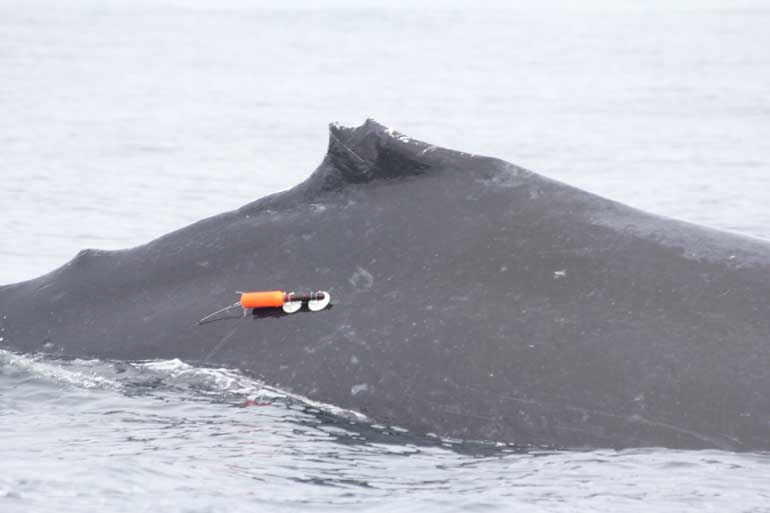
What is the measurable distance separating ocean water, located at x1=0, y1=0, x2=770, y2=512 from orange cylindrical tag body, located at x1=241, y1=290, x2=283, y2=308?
0.35 m

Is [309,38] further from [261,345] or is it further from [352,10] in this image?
[261,345]

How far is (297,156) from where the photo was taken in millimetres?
23828

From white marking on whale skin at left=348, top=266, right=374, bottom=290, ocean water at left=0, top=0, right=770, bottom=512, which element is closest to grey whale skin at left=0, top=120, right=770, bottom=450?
white marking on whale skin at left=348, top=266, right=374, bottom=290

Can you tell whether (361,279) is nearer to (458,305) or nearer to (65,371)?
(458,305)

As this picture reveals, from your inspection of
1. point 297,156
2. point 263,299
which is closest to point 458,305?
point 263,299

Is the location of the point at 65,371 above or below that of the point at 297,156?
below

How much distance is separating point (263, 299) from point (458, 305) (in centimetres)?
96

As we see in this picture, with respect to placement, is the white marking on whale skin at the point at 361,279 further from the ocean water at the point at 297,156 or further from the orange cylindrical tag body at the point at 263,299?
the ocean water at the point at 297,156

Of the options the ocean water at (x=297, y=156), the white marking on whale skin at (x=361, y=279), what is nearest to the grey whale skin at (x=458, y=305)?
the white marking on whale skin at (x=361, y=279)

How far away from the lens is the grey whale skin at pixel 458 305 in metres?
6.28

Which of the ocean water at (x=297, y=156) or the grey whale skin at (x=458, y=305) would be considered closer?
the ocean water at (x=297, y=156)

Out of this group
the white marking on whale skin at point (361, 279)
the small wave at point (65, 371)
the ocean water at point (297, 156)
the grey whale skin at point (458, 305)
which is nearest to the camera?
the ocean water at point (297, 156)

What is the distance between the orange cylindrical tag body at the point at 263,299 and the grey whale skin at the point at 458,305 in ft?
0.29

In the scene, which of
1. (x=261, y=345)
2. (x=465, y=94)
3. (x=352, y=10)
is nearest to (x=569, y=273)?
(x=261, y=345)
